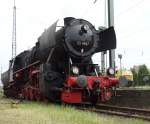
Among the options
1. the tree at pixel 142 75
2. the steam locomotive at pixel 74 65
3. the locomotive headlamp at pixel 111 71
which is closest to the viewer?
the steam locomotive at pixel 74 65

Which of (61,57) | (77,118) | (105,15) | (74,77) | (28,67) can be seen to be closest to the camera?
(77,118)

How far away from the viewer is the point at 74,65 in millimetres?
19359

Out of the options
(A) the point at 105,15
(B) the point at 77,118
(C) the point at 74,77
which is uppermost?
(A) the point at 105,15

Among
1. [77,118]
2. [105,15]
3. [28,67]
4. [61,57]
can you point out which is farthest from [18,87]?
[77,118]

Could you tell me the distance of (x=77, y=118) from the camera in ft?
42.3

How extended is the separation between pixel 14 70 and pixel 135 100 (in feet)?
38.6

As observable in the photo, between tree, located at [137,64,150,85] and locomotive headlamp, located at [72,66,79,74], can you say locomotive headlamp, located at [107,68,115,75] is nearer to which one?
locomotive headlamp, located at [72,66,79,74]

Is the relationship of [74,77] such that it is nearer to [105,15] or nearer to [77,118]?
[77,118]

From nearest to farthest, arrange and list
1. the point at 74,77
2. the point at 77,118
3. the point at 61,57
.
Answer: the point at 77,118
the point at 74,77
the point at 61,57

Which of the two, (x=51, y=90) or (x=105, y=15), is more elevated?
(x=105, y=15)

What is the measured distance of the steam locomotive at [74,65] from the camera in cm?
1884

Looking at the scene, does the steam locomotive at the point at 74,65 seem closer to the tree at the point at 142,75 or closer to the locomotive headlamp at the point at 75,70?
the locomotive headlamp at the point at 75,70

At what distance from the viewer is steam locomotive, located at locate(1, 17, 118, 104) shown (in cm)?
1884

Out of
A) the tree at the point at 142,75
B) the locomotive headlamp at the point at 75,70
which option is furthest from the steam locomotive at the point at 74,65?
the tree at the point at 142,75
